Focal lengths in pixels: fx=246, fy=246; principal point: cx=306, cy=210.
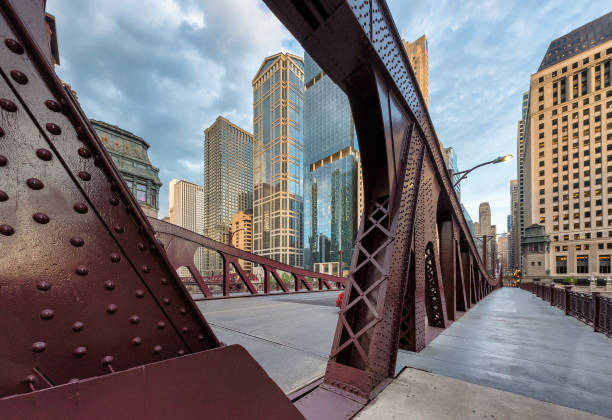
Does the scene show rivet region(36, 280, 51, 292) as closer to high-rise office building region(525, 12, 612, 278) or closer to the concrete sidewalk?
the concrete sidewalk

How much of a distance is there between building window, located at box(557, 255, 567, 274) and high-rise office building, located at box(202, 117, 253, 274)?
475 feet

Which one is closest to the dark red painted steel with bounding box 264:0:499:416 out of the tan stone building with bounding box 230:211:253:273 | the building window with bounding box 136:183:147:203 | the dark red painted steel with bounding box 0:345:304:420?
the dark red painted steel with bounding box 0:345:304:420

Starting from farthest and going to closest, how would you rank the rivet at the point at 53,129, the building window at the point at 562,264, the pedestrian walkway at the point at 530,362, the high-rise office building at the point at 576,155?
the building window at the point at 562,264 → the high-rise office building at the point at 576,155 → the pedestrian walkway at the point at 530,362 → the rivet at the point at 53,129

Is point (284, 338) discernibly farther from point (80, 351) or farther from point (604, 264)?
point (604, 264)

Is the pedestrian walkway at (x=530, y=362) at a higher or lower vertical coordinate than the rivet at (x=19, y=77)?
lower

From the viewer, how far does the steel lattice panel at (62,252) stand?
97 cm

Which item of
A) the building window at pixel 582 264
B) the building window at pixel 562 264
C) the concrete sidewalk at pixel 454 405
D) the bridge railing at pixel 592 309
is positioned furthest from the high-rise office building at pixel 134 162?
the building window at pixel 582 264

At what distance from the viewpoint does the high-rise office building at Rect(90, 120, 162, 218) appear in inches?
1057

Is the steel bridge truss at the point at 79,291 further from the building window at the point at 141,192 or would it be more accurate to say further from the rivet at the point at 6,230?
the building window at the point at 141,192

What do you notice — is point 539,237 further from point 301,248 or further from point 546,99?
point 301,248

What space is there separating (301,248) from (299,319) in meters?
112

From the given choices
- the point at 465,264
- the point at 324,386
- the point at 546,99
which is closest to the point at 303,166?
the point at 546,99

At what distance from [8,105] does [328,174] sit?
351 ft

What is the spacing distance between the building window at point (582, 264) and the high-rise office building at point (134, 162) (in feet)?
328
